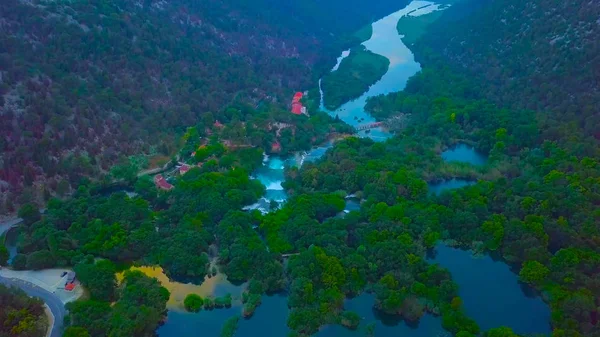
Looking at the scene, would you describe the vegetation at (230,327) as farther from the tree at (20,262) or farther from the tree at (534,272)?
the tree at (534,272)

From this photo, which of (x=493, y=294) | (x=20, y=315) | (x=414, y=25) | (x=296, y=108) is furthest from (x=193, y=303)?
(x=414, y=25)

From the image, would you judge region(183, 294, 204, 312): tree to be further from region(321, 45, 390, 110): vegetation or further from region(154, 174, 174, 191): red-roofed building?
region(321, 45, 390, 110): vegetation

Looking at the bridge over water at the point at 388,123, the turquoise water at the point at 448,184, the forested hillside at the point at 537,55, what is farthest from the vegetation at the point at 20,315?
the forested hillside at the point at 537,55

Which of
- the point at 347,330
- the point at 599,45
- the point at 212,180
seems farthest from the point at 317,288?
the point at 599,45

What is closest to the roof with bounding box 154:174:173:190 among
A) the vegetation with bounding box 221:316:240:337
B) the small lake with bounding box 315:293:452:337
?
the vegetation with bounding box 221:316:240:337

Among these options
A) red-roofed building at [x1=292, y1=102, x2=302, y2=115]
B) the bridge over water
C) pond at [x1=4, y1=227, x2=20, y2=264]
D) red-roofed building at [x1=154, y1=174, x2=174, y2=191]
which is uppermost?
red-roofed building at [x1=292, y1=102, x2=302, y2=115]

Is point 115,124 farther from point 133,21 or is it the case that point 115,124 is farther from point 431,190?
point 431,190
